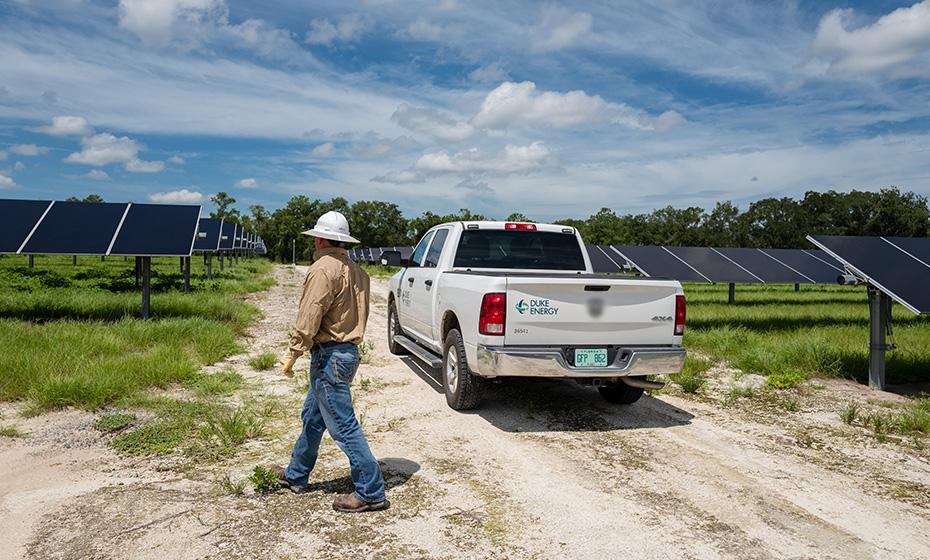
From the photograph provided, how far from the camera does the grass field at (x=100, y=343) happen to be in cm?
713

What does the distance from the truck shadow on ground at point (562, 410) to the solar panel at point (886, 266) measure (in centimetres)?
349

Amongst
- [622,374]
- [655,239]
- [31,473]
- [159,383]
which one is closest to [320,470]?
[31,473]

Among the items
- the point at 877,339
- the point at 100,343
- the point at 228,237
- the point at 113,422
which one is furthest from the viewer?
the point at 228,237

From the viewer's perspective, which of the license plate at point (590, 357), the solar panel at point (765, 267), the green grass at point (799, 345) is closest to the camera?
the license plate at point (590, 357)

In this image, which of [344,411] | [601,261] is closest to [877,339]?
[344,411]

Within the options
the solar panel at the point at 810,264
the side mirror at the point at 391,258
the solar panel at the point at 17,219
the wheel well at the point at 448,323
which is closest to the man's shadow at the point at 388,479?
the wheel well at the point at 448,323

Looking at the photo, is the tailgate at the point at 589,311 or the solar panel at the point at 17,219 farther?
the solar panel at the point at 17,219

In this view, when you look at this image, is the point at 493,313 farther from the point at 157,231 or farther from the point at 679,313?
the point at 157,231

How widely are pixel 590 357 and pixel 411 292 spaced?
363cm

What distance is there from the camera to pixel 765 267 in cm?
2069

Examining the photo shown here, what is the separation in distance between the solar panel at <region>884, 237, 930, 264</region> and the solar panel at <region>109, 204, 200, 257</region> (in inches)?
493

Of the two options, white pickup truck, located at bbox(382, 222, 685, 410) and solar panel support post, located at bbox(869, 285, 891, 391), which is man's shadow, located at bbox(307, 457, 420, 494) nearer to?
white pickup truck, located at bbox(382, 222, 685, 410)

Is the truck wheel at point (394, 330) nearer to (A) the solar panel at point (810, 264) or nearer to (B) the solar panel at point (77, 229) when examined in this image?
(B) the solar panel at point (77, 229)

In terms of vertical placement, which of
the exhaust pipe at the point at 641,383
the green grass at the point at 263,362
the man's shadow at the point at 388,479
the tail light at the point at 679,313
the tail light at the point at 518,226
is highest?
the tail light at the point at 518,226
